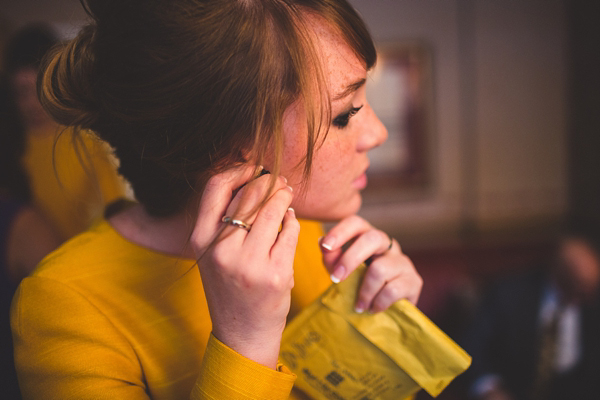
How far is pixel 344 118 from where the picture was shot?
26.9 inches

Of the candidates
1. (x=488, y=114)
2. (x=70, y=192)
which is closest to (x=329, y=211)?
(x=70, y=192)

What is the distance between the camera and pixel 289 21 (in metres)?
0.60

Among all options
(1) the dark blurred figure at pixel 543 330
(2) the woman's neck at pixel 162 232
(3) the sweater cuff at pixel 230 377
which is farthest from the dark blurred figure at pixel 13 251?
(1) the dark blurred figure at pixel 543 330

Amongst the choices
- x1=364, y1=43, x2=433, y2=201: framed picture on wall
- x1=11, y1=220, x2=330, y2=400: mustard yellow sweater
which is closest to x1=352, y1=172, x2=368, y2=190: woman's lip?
x1=11, y1=220, x2=330, y2=400: mustard yellow sweater

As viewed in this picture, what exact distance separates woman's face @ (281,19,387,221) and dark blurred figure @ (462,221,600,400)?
1.49m

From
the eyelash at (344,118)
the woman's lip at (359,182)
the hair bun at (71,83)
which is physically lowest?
the woman's lip at (359,182)

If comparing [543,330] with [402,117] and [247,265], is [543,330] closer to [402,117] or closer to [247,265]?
[247,265]

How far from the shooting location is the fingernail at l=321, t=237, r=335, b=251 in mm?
742

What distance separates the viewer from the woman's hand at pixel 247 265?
542 mm

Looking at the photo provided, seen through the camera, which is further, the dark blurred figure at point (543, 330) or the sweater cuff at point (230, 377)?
the dark blurred figure at point (543, 330)

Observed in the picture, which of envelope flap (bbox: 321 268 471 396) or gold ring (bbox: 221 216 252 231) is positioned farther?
envelope flap (bbox: 321 268 471 396)

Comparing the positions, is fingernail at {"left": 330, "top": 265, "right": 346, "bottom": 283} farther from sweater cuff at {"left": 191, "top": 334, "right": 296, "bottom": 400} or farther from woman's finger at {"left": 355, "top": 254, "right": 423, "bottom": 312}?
sweater cuff at {"left": 191, "top": 334, "right": 296, "bottom": 400}

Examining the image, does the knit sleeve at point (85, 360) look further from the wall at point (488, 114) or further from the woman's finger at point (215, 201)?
the wall at point (488, 114)

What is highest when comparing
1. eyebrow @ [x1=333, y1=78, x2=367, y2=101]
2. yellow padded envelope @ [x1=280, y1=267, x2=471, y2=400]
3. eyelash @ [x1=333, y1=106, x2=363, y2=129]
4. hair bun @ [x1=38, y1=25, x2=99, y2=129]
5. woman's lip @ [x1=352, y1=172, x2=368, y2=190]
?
hair bun @ [x1=38, y1=25, x2=99, y2=129]
